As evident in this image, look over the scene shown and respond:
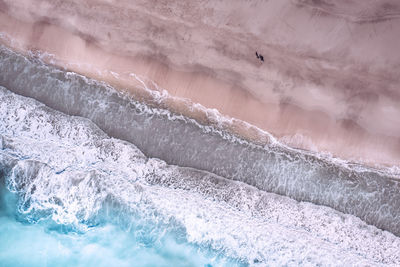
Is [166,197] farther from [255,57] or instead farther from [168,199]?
→ [255,57]

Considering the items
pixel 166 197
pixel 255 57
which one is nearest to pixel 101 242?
pixel 166 197

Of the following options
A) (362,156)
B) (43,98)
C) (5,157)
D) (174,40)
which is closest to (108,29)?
(174,40)

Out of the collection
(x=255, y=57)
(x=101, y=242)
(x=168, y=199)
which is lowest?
(x=101, y=242)

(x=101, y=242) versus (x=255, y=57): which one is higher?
(x=255, y=57)

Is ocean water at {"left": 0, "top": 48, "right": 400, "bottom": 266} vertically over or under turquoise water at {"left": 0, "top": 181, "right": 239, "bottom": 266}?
over

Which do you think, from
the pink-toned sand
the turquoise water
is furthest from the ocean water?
the pink-toned sand

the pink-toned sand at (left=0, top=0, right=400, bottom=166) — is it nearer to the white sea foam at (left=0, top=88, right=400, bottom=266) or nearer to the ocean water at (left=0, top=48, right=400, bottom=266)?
the ocean water at (left=0, top=48, right=400, bottom=266)
